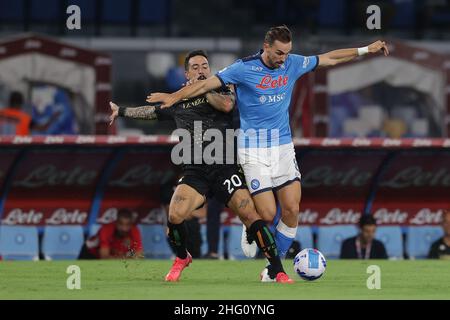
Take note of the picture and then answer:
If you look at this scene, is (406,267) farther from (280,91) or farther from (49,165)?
(49,165)

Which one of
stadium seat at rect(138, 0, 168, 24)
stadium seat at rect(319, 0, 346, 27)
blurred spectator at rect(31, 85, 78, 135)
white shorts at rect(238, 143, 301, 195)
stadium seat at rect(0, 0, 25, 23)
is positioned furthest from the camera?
stadium seat at rect(319, 0, 346, 27)

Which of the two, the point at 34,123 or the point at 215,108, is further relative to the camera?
the point at 34,123

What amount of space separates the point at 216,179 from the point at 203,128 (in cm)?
59

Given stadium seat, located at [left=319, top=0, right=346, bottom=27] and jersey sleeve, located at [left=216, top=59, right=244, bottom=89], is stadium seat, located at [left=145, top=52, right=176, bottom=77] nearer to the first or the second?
stadium seat, located at [left=319, top=0, right=346, bottom=27]

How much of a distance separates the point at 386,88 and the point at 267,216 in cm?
1241

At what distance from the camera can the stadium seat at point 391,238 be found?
1958 cm

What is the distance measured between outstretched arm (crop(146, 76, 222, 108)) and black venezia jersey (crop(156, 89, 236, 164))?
26.6 inches

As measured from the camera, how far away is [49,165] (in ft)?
62.3

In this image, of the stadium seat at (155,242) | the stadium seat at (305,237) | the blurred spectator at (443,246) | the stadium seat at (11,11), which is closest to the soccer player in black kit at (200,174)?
the blurred spectator at (443,246)

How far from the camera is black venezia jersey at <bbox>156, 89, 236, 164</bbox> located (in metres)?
13.1

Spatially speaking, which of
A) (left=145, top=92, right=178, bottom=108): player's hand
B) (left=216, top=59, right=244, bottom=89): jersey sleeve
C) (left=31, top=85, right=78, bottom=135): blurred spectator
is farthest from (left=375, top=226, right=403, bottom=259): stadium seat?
(left=145, top=92, right=178, bottom=108): player's hand

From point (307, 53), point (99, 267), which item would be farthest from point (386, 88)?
point (99, 267)

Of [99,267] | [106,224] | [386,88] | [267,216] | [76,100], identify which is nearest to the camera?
[267,216]

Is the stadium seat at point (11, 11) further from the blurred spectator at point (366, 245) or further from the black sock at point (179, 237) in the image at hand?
the black sock at point (179, 237)
